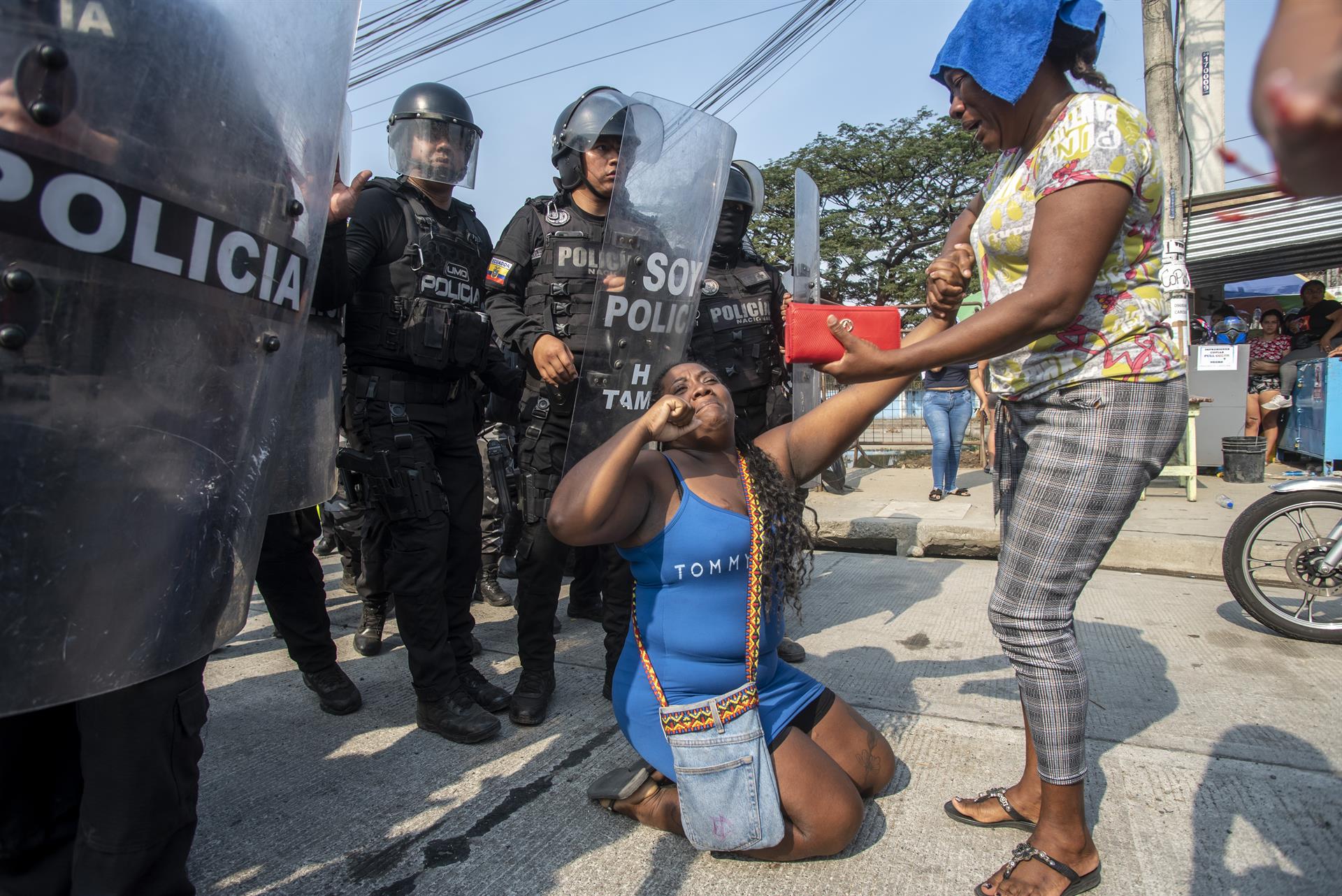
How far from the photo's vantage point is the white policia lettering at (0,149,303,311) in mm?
917

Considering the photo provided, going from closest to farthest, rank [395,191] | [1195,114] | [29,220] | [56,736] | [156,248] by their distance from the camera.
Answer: [29,220] → [156,248] → [56,736] → [395,191] → [1195,114]

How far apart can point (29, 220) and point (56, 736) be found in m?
1.10

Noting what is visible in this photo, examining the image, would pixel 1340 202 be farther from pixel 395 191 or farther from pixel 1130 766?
pixel 395 191

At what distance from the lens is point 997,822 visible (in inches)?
79.3

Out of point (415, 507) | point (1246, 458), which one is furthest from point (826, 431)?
point (1246, 458)

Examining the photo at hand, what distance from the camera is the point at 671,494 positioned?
201cm

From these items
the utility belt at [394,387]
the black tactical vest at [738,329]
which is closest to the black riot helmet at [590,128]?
the black tactical vest at [738,329]

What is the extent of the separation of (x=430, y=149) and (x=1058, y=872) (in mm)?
2786

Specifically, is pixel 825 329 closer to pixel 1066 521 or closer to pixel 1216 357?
pixel 1066 521

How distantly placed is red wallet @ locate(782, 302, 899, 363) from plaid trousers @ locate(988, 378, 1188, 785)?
43cm

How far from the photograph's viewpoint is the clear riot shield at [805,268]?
3732 mm

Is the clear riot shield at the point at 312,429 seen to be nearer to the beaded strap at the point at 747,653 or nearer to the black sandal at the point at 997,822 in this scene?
the beaded strap at the point at 747,653

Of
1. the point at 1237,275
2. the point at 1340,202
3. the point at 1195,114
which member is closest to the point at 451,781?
the point at 1195,114

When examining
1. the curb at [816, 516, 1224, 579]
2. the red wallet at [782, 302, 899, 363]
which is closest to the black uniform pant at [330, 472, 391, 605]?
the red wallet at [782, 302, 899, 363]
